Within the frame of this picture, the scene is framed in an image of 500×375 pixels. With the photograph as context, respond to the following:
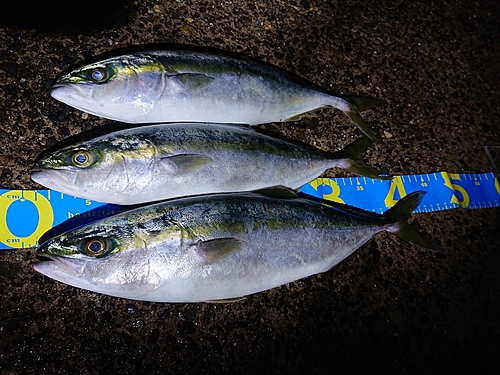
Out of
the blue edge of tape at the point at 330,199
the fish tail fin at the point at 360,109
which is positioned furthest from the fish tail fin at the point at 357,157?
the blue edge of tape at the point at 330,199

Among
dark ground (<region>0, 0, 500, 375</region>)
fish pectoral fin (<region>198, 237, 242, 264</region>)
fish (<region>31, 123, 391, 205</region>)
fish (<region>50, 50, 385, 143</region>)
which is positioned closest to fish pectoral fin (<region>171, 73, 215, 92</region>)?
fish (<region>50, 50, 385, 143</region>)

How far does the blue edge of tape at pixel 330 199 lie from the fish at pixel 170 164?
0.61 ft

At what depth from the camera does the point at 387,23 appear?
3.23m

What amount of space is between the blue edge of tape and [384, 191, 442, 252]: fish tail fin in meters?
0.13

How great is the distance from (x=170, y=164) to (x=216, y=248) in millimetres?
506

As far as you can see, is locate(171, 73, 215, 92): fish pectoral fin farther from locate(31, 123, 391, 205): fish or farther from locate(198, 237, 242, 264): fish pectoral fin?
locate(198, 237, 242, 264): fish pectoral fin

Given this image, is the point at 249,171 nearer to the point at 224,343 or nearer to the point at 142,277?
the point at 142,277

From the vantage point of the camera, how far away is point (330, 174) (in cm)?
Result: 267

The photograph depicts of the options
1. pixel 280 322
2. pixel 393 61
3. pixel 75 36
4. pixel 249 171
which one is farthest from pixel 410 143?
pixel 75 36

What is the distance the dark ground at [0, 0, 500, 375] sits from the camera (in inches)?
83.0

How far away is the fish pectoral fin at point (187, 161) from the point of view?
6.79ft

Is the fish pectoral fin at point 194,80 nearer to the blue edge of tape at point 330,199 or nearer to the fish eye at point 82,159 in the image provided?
the fish eye at point 82,159

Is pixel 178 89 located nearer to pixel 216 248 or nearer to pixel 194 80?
pixel 194 80

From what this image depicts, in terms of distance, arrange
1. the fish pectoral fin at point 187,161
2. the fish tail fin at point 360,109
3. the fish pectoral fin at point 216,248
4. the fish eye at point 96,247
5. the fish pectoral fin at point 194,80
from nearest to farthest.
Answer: the fish eye at point 96,247, the fish pectoral fin at point 216,248, the fish pectoral fin at point 187,161, the fish pectoral fin at point 194,80, the fish tail fin at point 360,109
